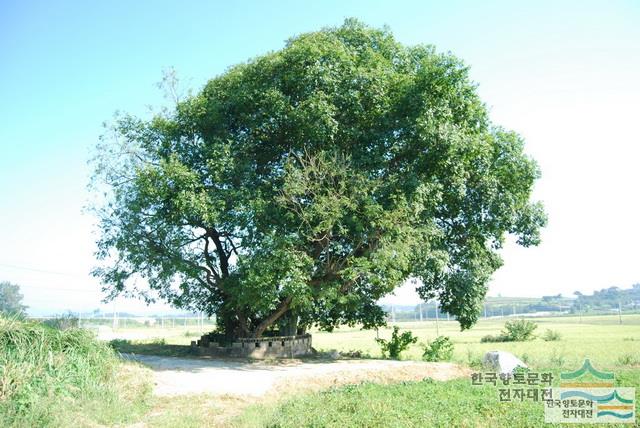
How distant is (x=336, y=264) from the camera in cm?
1534

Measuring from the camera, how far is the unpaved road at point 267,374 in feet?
35.8

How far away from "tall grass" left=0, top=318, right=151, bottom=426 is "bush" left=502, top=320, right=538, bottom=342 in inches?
909

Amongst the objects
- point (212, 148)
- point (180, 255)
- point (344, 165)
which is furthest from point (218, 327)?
point (344, 165)

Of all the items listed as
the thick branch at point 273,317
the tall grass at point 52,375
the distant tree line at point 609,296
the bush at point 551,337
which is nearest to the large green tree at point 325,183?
the thick branch at point 273,317

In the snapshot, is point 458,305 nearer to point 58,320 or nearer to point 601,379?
point 601,379

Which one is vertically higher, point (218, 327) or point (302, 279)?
point (302, 279)

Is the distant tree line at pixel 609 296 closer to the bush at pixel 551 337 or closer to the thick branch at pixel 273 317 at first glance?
the bush at pixel 551 337

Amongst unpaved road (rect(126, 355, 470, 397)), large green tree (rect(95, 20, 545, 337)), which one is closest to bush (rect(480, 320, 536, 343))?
large green tree (rect(95, 20, 545, 337))

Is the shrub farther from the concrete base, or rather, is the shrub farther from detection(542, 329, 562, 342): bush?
the concrete base

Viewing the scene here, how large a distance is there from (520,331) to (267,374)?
19.4 metres

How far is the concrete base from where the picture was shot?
1692 centimetres

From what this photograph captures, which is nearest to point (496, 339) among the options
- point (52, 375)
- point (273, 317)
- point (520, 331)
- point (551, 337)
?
point (520, 331)

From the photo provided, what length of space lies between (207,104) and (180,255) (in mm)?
5137

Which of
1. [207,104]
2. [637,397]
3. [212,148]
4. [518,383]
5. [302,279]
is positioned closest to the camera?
[637,397]
